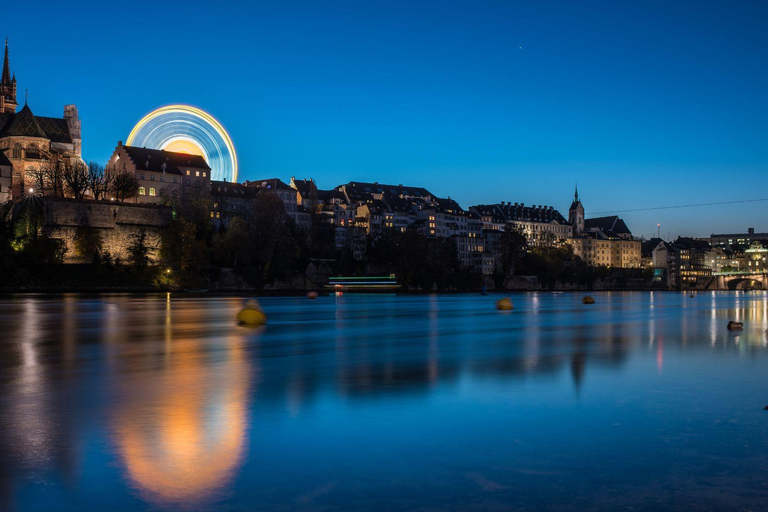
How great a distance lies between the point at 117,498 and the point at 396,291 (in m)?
75.9

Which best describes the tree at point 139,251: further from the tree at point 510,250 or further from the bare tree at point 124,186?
the tree at point 510,250

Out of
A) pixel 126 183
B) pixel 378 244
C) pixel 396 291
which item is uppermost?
pixel 126 183

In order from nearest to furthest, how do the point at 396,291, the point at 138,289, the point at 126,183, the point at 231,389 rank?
the point at 231,389 → the point at 138,289 → the point at 126,183 → the point at 396,291

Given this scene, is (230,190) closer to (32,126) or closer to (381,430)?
(32,126)

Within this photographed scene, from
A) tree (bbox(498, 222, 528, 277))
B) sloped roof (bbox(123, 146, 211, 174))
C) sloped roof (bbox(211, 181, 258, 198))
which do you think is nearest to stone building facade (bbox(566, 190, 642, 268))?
tree (bbox(498, 222, 528, 277))

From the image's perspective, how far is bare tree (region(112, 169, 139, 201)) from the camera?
68750mm

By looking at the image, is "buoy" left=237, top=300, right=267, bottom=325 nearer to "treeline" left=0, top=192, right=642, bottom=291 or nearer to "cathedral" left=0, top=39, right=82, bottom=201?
"treeline" left=0, top=192, right=642, bottom=291

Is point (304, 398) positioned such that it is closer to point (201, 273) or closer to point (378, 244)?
point (201, 273)

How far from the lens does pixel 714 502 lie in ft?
15.7

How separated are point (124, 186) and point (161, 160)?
10.7 m

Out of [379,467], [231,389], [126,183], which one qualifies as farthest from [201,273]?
[379,467]

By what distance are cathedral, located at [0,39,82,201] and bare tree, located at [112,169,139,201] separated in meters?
5.97

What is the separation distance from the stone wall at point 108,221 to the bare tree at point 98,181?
5.02 meters

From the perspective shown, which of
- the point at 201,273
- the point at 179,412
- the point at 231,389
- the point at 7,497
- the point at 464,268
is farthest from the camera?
the point at 464,268
